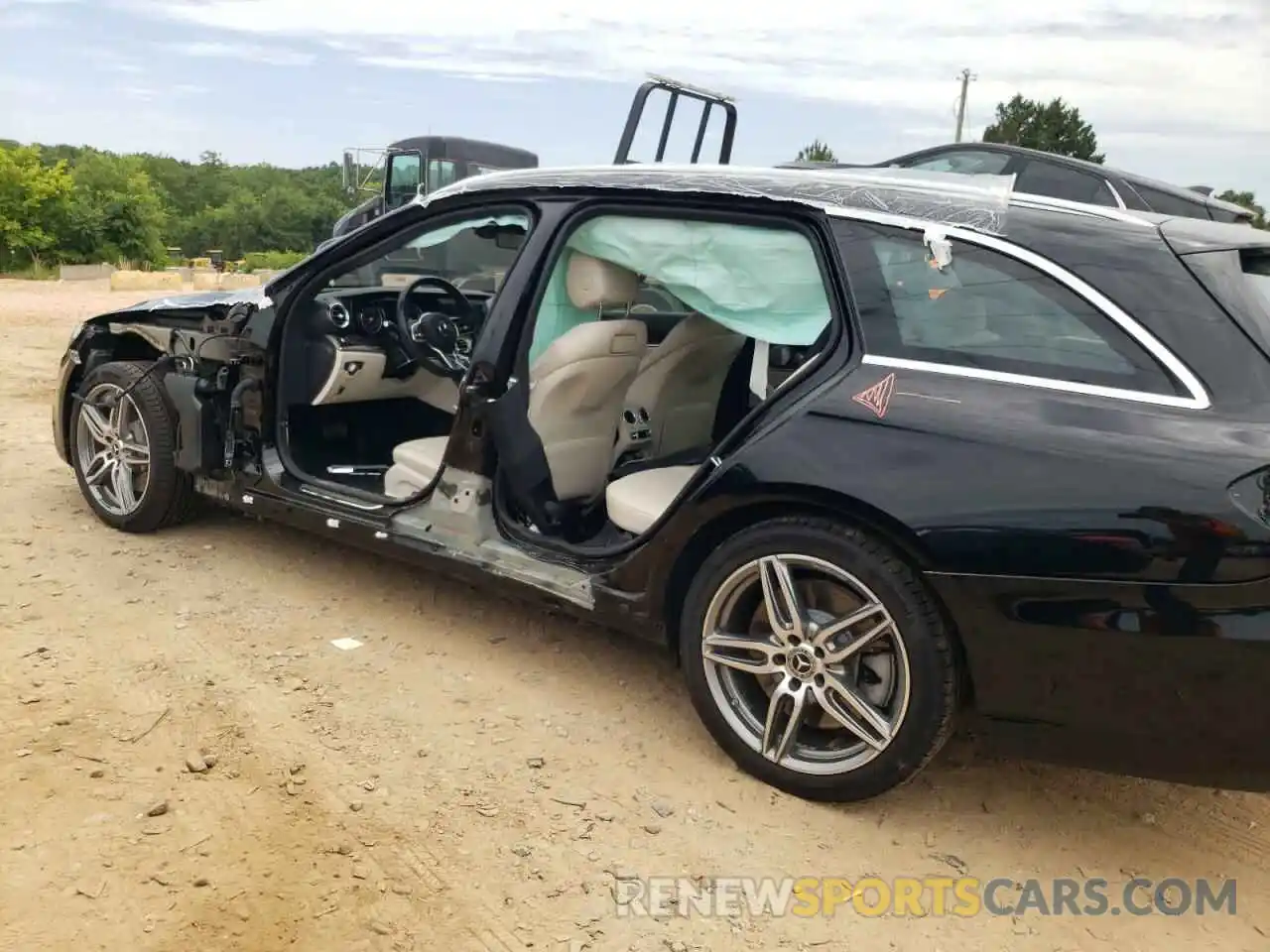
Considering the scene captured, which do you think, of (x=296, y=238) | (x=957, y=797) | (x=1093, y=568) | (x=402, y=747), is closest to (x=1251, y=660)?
(x=1093, y=568)

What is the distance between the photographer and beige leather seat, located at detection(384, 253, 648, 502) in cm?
345

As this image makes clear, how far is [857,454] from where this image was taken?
253cm

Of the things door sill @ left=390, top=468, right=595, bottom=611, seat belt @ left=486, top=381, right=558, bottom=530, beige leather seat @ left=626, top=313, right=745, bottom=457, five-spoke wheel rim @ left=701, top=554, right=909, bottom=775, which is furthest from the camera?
beige leather seat @ left=626, top=313, right=745, bottom=457

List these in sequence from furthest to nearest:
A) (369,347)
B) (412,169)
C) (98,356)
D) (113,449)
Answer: (412,169) → (98,356) → (113,449) → (369,347)

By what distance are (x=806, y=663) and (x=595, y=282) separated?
4.80 feet

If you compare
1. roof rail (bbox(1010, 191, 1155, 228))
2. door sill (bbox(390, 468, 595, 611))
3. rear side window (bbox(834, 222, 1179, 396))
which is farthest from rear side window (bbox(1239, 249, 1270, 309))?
door sill (bbox(390, 468, 595, 611))

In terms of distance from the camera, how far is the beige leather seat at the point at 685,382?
12.5ft

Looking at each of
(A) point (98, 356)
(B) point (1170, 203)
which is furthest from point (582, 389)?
(B) point (1170, 203)

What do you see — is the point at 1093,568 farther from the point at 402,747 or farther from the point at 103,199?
the point at 103,199

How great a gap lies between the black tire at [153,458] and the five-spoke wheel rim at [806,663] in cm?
275

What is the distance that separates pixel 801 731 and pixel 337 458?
2.55 metres

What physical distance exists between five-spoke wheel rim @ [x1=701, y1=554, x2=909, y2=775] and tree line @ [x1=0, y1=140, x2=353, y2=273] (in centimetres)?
1601

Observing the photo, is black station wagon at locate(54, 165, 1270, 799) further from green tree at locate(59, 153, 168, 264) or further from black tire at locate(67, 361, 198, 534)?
green tree at locate(59, 153, 168, 264)

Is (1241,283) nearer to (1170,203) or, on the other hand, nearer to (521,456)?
(521,456)
